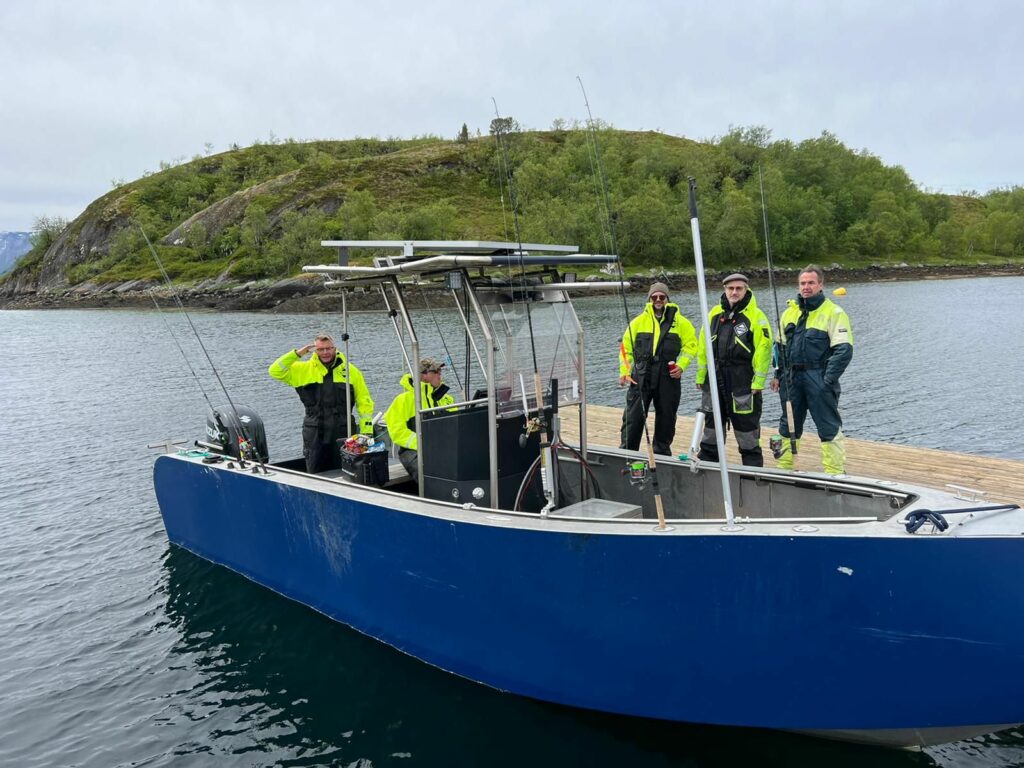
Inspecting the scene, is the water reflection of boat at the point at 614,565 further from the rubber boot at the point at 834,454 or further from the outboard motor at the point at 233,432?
the rubber boot at the point at 834,454

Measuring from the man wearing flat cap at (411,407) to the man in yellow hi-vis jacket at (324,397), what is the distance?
3.71 feet

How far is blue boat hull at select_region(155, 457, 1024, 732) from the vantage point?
344cm

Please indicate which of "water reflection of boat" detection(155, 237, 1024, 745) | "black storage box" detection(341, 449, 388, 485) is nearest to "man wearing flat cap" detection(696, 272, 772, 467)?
"water reflection of boat" detection(155, 237, 1024, 745)

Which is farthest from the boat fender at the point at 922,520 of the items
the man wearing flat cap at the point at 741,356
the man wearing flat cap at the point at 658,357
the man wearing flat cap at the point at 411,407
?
the man wearing flat cap at the point at 411,407

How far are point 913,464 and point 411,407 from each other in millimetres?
6193

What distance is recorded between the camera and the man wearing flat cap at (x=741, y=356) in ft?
20.5

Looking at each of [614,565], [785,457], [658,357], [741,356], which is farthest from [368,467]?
[785,457]

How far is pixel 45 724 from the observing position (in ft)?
18.5

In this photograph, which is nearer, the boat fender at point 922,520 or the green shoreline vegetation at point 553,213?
the boat fender at point 922,520

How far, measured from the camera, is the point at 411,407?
6012mm

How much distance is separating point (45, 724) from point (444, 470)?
3.73 meters

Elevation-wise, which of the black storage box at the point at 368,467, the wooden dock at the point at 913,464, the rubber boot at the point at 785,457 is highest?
the black storage box at the point at 368,467

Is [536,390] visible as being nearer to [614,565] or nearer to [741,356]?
[614,565]

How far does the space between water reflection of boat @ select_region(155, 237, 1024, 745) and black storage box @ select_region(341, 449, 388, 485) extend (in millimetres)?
377
